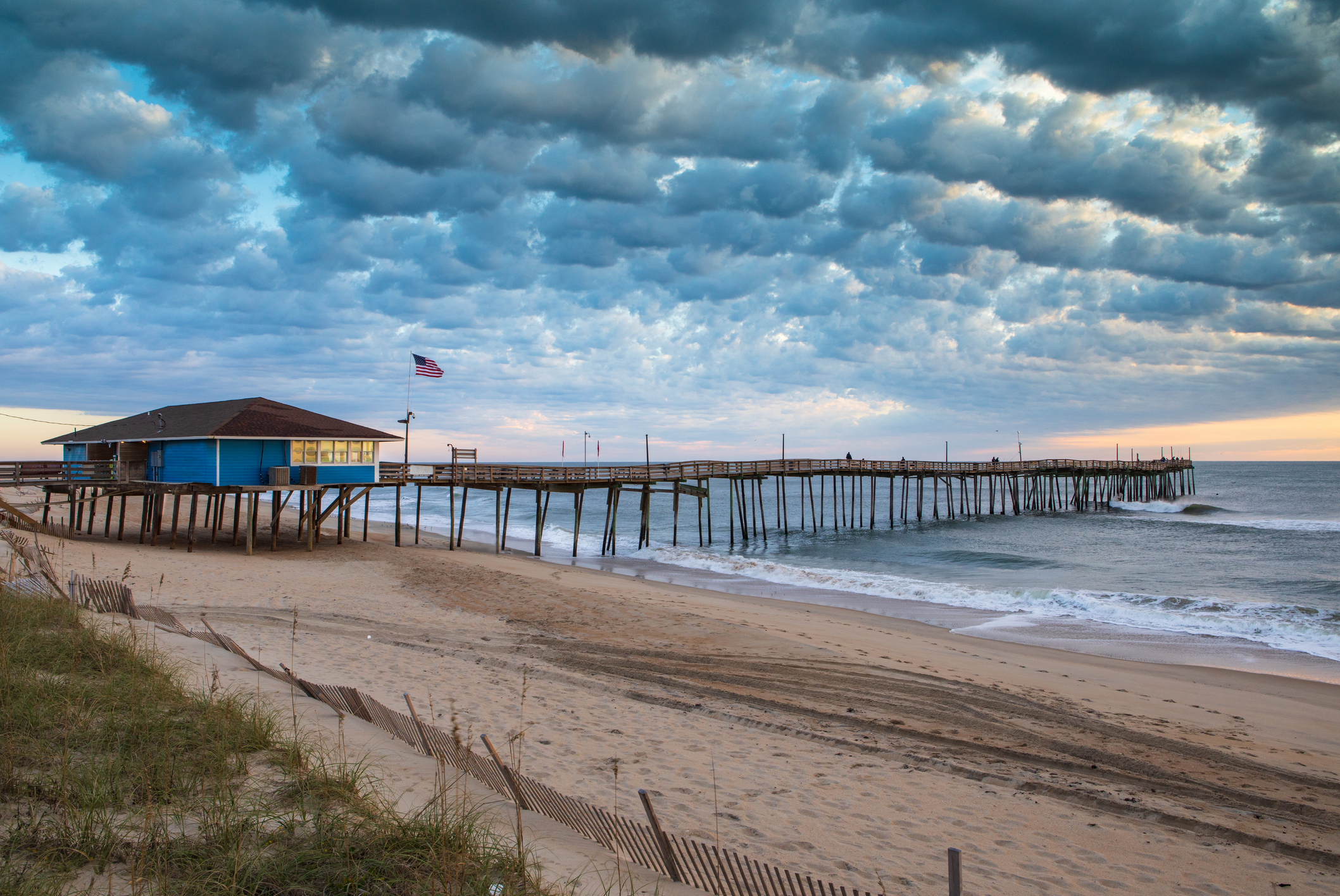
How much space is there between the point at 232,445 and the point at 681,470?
20.7 metres

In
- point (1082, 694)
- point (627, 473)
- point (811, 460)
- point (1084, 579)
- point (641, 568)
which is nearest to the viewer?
point (1082, 694)

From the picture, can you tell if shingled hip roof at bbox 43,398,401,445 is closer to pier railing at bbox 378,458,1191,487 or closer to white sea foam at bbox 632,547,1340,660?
pier railing at bbox 378,458,1191,487

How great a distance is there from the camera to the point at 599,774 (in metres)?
7.29

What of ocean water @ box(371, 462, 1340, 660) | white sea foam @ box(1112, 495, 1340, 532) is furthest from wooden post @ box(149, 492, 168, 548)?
white sea foam @ box(1112, 495, 1340, 532)

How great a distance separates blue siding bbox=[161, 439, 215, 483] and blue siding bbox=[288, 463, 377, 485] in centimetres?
249

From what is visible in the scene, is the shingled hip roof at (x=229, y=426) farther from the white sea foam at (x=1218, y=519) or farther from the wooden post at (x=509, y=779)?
the white sea foam at (x=1218, y=519)

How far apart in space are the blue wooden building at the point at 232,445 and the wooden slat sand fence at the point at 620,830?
20744 mm

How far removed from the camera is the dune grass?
3.69 meters

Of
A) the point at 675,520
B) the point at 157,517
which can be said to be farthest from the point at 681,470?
the point at 157,517

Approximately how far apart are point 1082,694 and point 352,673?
Result: 462 inches

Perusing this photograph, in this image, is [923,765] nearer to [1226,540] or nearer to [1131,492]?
[1226,540]

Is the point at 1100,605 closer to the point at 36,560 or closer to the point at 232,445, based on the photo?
the point at 36,560

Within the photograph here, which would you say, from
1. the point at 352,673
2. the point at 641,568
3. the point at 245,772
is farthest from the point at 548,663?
the point at 641,568

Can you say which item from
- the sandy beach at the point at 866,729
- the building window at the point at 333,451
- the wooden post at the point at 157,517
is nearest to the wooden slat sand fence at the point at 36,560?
the sandy beach at the point at 866,729
